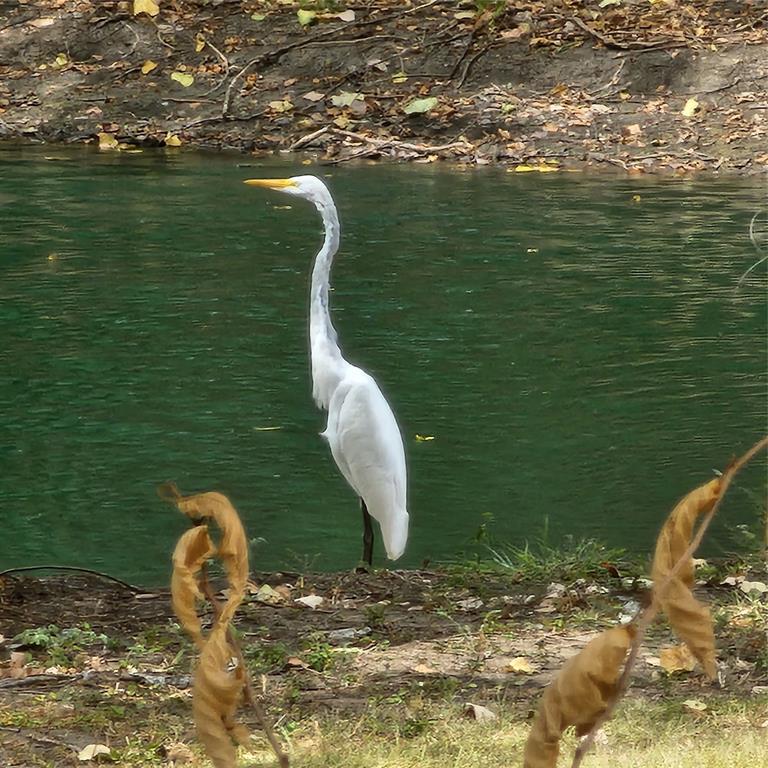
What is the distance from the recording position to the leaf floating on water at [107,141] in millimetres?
15289

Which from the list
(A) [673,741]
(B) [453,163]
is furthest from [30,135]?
(A) [673,741]

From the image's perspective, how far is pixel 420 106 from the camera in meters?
15.2

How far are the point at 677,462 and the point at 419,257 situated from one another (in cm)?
431

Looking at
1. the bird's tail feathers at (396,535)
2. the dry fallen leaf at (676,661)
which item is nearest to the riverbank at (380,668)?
the dry fallen leaf at (676,661)

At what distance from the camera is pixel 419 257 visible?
1066 centimetres

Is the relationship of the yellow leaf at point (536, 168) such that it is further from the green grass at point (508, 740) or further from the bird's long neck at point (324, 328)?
the green grass at point (508, 740)

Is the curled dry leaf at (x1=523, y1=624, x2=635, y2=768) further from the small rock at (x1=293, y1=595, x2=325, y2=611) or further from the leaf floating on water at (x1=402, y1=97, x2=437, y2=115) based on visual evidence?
the leaf floating on water at (x1=402, y1=97, x2=437, y2=115)

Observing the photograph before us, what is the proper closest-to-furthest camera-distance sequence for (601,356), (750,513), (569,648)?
1. (569,648)
2. (750,513)
3. (601,356)

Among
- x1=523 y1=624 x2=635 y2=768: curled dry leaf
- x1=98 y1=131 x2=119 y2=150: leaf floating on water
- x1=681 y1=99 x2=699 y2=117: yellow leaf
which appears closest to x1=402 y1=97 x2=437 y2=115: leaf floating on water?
x1=681 y1=99 x2=699 y2=117: yellow leaf

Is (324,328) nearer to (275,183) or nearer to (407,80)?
(275,183)

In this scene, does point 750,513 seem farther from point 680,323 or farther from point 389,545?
point 680,323

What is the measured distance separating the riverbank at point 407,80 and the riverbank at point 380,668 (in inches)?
364

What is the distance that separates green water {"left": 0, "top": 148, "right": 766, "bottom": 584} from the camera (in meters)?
6.20

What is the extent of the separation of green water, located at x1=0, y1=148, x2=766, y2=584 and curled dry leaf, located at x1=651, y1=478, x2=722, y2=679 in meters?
3.70
